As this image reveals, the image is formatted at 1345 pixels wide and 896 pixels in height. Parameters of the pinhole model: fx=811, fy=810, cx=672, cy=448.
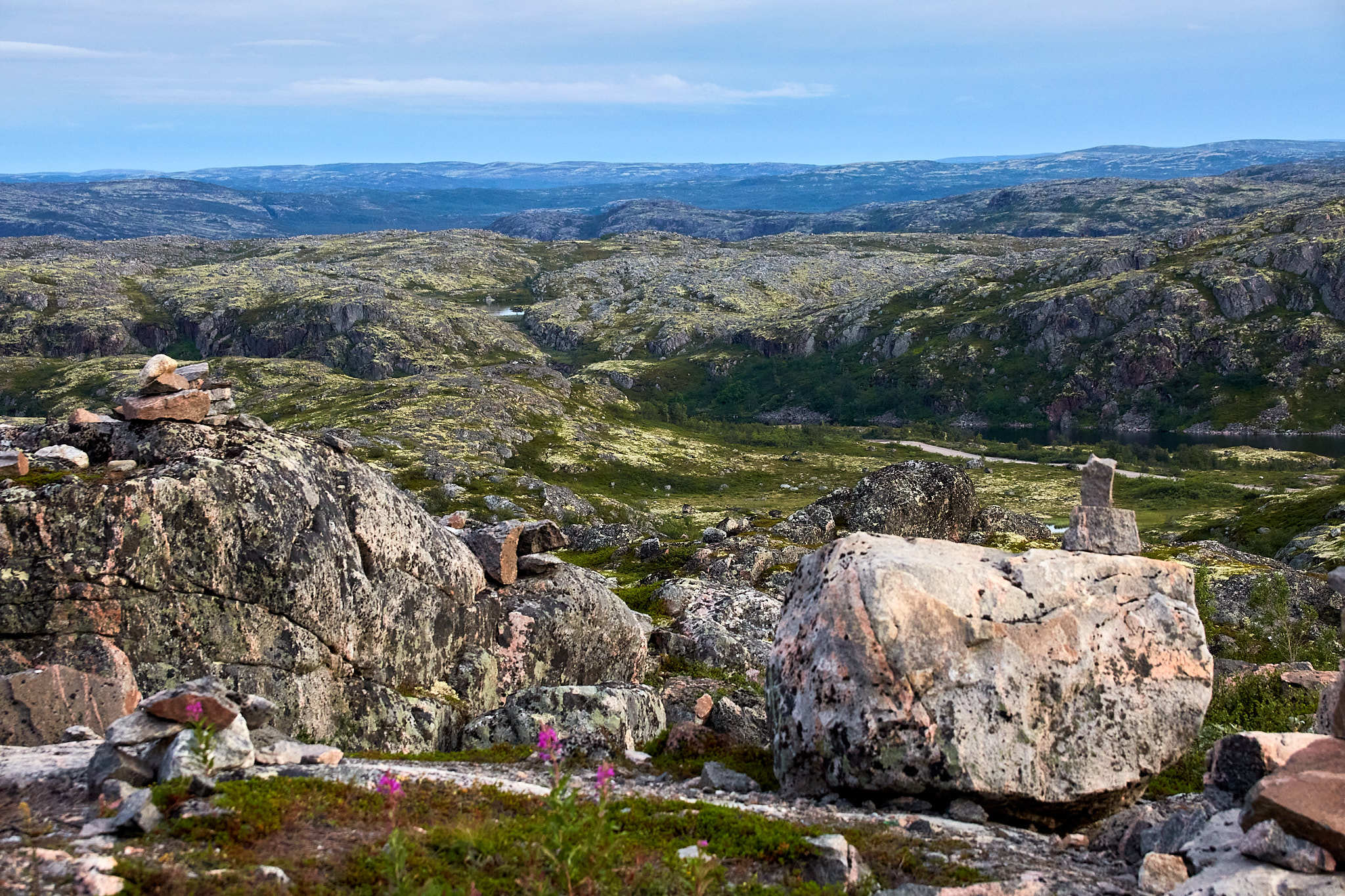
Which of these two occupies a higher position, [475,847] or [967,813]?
[475,847]

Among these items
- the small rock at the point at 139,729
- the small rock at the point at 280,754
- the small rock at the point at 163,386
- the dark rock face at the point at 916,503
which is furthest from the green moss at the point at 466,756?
the dark rock face at the point at 916,503

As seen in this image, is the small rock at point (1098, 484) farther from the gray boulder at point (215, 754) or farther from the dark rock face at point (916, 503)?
the dark rock face at point (916, 503)

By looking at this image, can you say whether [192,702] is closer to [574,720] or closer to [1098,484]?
[574,720]

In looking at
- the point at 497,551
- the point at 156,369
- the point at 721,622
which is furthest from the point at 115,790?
the point at 721,622

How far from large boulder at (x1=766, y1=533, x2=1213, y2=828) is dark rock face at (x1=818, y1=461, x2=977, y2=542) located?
43.7 m

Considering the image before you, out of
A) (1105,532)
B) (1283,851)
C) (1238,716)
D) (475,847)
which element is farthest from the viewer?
(1238,716)

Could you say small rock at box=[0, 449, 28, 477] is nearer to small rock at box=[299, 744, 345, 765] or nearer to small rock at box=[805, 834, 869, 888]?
small rock at box=[299, 744, 345, 765]

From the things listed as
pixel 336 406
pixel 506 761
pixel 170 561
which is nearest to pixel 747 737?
pixel 506 761

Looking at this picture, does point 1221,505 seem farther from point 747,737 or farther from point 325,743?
point 325,743

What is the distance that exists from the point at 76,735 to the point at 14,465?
30.0ft

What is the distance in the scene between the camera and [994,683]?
1822 centimetres

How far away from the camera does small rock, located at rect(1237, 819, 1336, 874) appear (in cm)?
1239

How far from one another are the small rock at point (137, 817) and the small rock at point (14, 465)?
14.2 m

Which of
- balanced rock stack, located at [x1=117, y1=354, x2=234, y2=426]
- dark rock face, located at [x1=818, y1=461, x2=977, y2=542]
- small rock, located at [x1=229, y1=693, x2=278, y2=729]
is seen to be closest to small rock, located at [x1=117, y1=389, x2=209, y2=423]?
balanced rock stack, located at [x1=117, y1=354, x2=234, y2=426]
